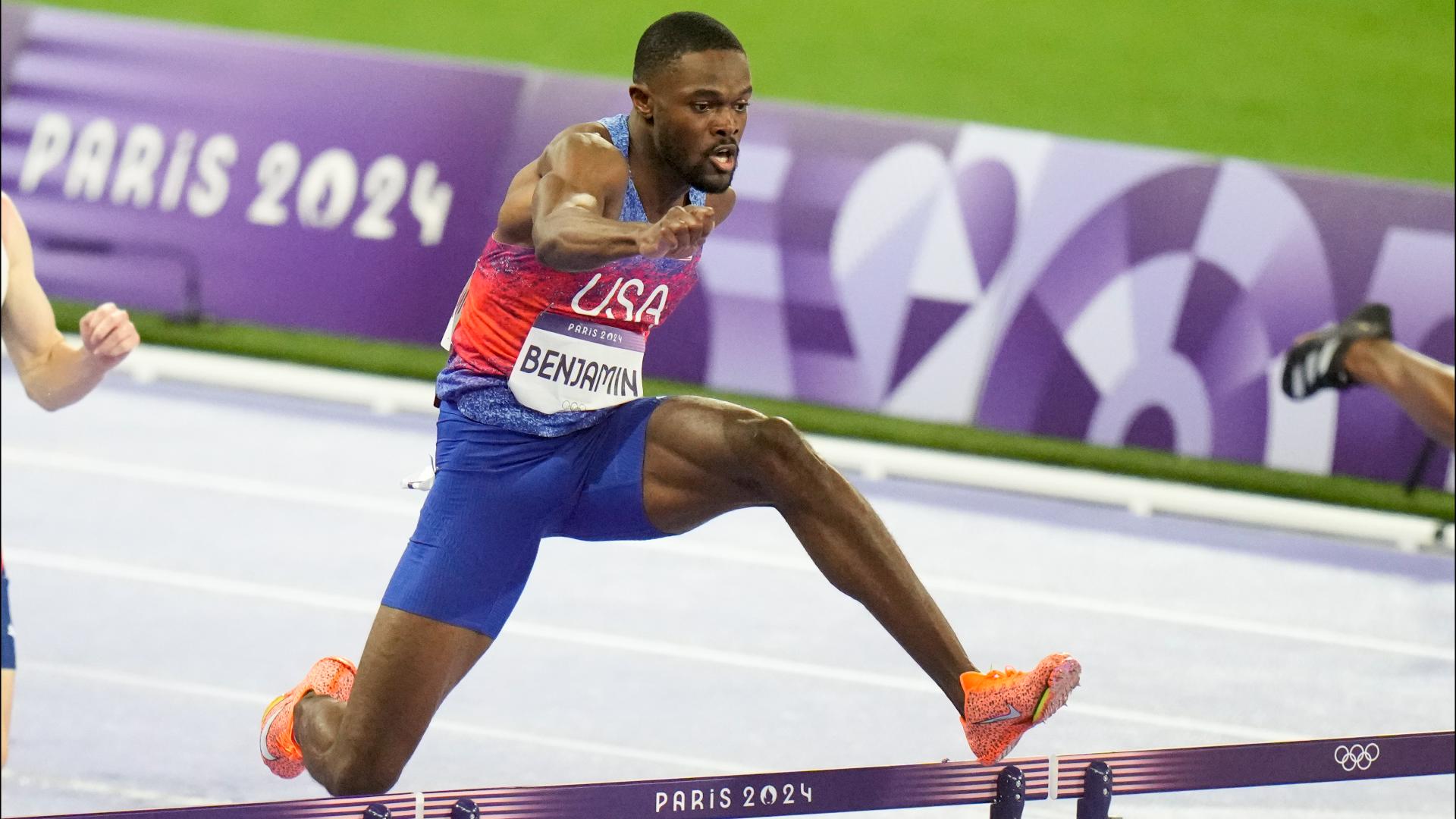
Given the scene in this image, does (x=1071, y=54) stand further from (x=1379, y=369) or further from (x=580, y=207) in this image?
(x=580, y=207)

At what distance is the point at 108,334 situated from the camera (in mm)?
3961

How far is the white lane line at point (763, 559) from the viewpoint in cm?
793

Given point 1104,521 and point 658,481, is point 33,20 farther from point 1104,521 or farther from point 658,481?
point 658,481

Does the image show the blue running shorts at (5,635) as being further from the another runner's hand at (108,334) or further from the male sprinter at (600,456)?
the male sprinter at (600,456)

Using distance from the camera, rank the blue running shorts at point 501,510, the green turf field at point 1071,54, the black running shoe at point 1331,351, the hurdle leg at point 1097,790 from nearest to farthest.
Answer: the hurdle leg at point 1097,790 < the blue running shorts at point 501,510 < the black running shoe at point 1331,351 < the green turf field at point 1071,54

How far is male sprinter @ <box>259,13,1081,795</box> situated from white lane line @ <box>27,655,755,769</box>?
165 centimetres

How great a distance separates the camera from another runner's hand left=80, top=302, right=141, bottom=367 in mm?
3936

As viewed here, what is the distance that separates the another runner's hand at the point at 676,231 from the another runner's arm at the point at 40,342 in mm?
1097

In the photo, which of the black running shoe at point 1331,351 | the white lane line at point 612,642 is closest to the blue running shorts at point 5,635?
the white lane line at point 612,642

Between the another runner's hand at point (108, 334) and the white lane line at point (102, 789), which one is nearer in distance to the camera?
the another runner's hand at point (108, 334)

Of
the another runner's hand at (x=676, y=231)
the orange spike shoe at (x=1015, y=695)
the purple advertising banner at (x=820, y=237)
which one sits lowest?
the orange spike shoe at (x=1015, y=695)

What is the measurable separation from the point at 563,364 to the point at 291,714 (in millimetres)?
1176

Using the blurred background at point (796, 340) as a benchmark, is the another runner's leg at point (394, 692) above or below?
below

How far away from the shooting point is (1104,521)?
9.49 m
